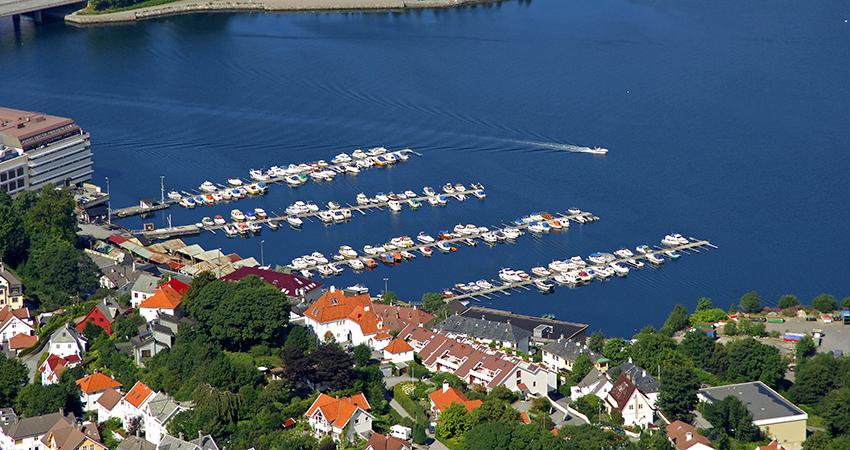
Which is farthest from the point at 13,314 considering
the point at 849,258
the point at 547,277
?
the point at 849,258

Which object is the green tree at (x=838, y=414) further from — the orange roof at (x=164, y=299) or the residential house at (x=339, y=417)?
Result: the orange roof at (x=164, y=299)

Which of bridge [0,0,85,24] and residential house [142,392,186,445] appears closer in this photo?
residential house [142,392,186,445]

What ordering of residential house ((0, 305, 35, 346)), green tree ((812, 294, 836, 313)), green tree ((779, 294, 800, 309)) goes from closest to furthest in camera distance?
residential house ((0, 305, 35, 346)) → green tree ((812, 294, 836, 313)) → green tree ((779, 294, 800, 309))

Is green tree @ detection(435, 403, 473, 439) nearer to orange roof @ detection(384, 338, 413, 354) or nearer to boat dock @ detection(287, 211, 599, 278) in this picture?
orange roof @ detection(384, 338, 413, 354)

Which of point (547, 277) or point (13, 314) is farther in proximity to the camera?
point (547, 277)

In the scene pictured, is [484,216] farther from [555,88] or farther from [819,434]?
[819,434]

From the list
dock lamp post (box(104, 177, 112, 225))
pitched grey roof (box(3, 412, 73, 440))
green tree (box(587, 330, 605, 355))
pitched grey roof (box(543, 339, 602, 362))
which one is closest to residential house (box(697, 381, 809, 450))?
pitched grey roof (box(543, 339, 602, 362))
